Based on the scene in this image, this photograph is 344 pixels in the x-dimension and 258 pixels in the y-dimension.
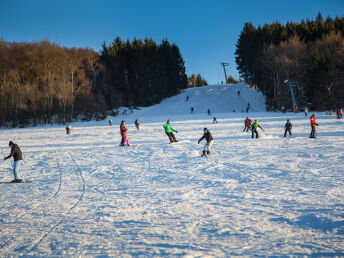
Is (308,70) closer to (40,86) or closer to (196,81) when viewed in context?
(40,86)

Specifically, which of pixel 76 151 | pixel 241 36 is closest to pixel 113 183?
pixel 76 151

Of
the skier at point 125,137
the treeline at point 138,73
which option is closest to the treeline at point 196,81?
the treeline at point 138,73

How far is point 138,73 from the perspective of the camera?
5406cm

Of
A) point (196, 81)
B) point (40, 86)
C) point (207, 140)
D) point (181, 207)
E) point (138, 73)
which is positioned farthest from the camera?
point (196, 81)

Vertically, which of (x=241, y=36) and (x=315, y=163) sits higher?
(x=241, y=36)

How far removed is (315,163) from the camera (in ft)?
25.9

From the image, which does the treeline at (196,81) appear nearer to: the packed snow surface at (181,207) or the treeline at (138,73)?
the treeline at (138,73)

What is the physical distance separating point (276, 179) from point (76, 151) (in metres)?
11.2

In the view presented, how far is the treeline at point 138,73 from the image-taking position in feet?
161

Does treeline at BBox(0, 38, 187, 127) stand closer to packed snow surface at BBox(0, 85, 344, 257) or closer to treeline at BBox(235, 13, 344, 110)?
packed snow surface at BBox(0, 85, 344, 257)

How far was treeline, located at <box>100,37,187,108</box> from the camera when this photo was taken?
49.0 meters

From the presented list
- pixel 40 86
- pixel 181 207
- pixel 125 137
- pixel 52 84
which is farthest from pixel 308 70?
pixel 40 86

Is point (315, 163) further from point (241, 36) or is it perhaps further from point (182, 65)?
point (182, 65)

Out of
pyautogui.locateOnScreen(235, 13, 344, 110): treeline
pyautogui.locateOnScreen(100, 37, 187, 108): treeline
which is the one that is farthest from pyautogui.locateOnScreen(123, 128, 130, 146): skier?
pyautogui.locateOnScreen(100, 37, 187, 108): treeline
